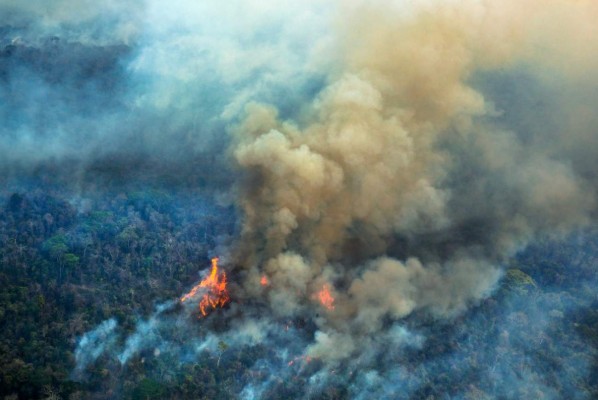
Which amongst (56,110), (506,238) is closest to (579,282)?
(506,238)

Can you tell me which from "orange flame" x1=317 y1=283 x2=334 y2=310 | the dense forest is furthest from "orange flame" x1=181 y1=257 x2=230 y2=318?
"orange flame" x1=317 y1=283 x2=334 y2=310

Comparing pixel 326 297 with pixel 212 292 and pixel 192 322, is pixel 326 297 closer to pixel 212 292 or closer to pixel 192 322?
pixel 212 292

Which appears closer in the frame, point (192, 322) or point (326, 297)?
point (192, 322)

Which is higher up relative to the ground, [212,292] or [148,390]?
[212,292]

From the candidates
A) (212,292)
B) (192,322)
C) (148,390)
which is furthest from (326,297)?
(148,390)

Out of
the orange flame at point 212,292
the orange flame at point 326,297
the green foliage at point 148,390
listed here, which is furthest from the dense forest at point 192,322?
the orange flame at point 326,297

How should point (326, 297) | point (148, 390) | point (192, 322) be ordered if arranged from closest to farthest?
point (148, 390) → point (192, 322) → point (326, 297)

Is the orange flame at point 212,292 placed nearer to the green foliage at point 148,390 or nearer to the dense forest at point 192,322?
the dense forest at point 192,322
